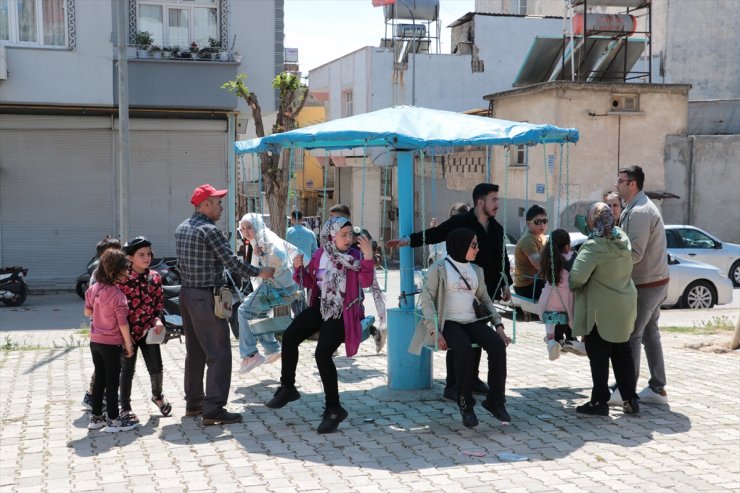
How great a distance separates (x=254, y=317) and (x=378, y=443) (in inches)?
88.1

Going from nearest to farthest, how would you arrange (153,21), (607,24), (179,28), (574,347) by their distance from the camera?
1. (574,347)
2. (153,21)
3. (179,28)
4. (607,24)

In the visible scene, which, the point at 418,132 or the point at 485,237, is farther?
the point at 485,237

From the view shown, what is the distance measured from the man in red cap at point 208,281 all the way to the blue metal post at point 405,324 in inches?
54.9

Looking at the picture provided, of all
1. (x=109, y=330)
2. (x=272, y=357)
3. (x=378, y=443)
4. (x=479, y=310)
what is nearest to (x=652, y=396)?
(x=479, y=310)

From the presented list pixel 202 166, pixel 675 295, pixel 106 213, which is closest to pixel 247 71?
pixel 202 166

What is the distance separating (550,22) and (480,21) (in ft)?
9.32

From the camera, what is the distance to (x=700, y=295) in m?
17.3

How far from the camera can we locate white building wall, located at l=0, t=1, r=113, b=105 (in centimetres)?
1881

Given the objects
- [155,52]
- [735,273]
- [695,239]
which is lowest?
[735,273]

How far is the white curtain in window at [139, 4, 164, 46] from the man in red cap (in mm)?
12911

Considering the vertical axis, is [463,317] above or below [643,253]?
below

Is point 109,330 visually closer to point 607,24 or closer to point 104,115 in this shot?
point 104,115

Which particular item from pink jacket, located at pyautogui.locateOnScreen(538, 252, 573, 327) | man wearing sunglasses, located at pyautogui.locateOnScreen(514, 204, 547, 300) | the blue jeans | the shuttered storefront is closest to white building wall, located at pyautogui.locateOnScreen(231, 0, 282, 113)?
the shuttered storefront

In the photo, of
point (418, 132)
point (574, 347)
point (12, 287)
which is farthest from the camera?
point (12, 287)
